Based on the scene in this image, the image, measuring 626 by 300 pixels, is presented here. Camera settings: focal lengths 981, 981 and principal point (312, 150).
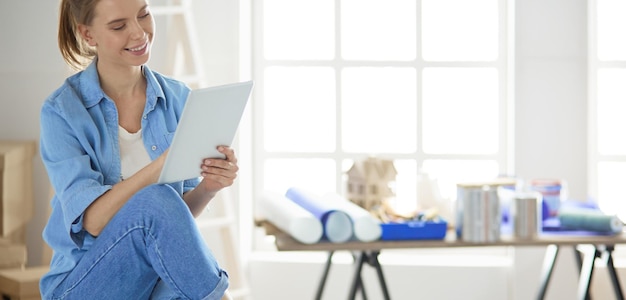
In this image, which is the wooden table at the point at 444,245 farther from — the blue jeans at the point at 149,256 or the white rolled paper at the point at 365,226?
the blue jeans at the point at 149,256

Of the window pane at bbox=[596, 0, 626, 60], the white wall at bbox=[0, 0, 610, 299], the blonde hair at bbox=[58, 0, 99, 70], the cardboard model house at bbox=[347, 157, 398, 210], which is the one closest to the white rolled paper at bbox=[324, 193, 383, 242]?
the cardboard model house at bbox=[347, 157, 398, 210]

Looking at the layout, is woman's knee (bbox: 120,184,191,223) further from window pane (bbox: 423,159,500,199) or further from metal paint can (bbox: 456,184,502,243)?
window pane (bbox: 423,159,500,199)

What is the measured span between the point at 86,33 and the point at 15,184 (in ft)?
5.64

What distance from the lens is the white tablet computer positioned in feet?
8.28

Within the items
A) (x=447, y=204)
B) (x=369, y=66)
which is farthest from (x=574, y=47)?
(x=447, y=204)

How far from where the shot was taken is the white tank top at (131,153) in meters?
2.87

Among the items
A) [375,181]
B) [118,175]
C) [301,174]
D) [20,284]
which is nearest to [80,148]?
[118,175]

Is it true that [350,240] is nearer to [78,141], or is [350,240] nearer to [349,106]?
[78,141]

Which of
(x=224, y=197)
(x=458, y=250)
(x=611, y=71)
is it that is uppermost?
(x=611, y=71)

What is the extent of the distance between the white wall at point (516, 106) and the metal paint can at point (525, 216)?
114cm

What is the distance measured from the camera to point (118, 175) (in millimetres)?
2836

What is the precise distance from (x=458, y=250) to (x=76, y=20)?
2602 mm

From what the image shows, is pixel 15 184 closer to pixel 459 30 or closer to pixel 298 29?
pixel 298 29

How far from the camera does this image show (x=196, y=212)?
114 inches
